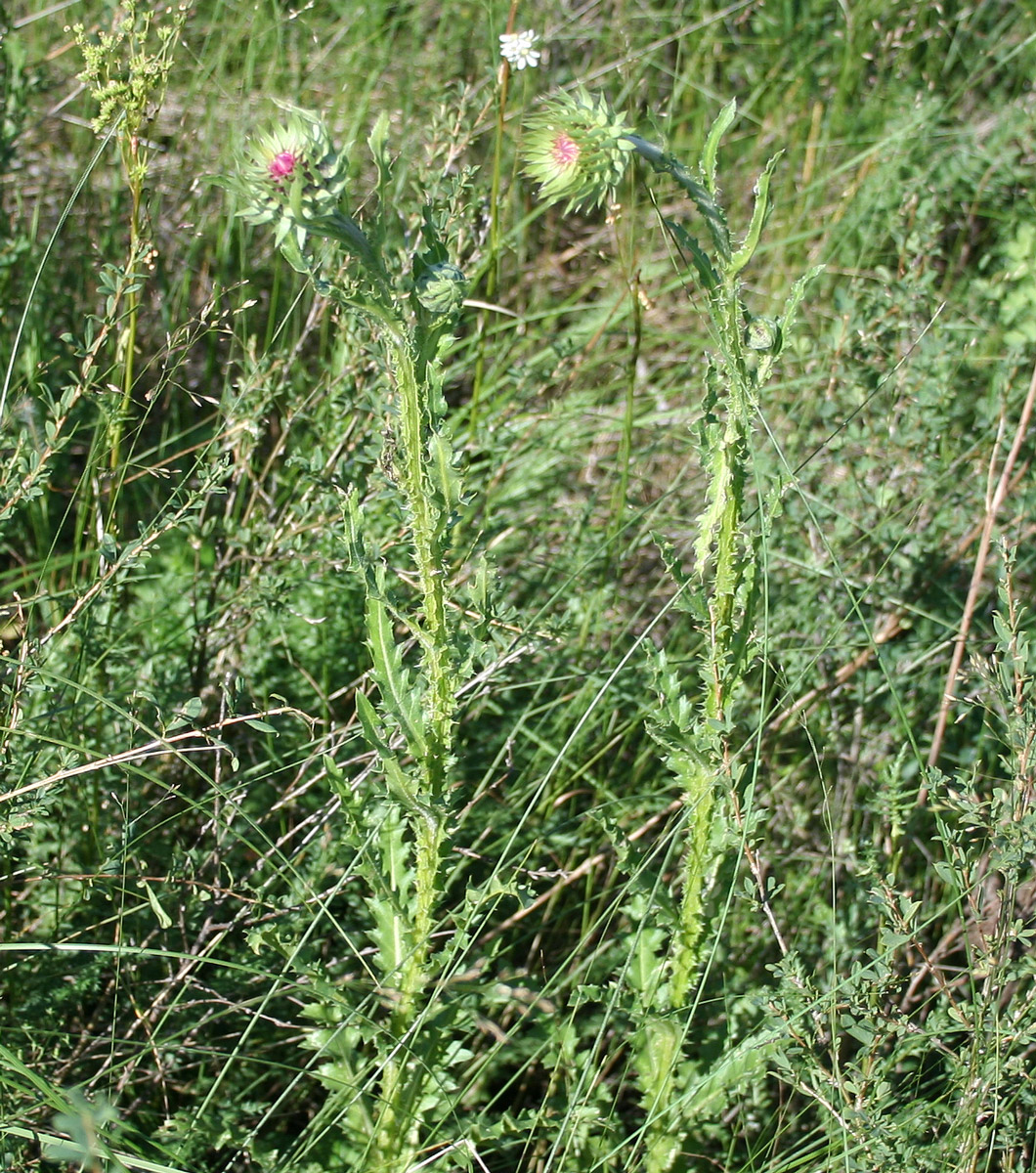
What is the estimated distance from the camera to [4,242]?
2.80 meters

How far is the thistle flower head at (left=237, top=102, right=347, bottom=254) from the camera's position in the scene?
50.6 inches

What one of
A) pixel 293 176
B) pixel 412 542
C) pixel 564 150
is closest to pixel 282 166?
pixel 293 176

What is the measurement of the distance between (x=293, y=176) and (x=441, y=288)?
21 centimetres

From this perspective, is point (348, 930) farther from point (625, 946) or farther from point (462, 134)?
point (462, 134)

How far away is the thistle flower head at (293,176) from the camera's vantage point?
1.29 metres

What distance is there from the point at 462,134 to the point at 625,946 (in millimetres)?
1691

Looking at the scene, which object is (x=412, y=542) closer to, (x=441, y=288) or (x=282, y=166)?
(x=441, y=288)

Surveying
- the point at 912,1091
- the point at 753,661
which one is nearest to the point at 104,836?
the point at 753,661

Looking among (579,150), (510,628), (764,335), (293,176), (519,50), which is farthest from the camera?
(519,50)

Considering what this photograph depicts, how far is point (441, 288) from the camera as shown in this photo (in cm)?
134

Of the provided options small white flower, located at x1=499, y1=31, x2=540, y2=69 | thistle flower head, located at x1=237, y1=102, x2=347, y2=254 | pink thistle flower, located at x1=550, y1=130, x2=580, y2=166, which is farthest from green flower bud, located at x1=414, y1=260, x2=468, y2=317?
small white flower, located at x1=499, y1=31, x2=540, y2=69

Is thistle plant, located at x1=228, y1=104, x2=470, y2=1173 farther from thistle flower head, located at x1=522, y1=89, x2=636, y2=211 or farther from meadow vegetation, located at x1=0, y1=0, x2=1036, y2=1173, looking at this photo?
thistle flower head, located at x1=522, y1=89, x2=636, y2=211

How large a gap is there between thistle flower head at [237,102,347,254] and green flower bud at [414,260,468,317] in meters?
0.13

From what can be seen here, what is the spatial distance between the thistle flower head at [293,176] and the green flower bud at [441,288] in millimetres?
132
